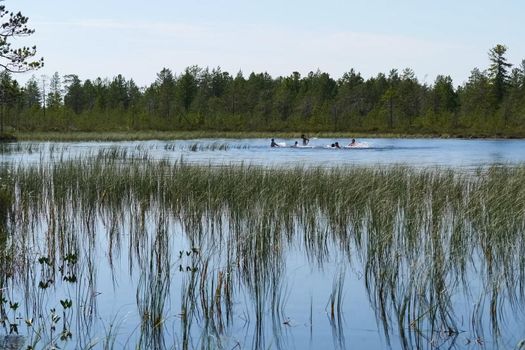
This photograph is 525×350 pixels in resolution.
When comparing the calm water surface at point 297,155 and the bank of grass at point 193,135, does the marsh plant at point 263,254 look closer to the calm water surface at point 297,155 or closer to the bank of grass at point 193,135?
the calm water surface at point 297,155

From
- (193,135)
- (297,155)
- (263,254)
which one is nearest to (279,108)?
(193,135)

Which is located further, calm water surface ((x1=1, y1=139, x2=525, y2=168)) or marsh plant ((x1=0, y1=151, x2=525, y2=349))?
calm water surface ((x1=1, y1=139, x2=525, y2=168))

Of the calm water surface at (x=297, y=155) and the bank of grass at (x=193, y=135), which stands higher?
the bank of grass at (x=193, y=135)

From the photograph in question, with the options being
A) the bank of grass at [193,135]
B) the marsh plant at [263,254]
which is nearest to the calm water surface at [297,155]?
the marsh plant at [263,254]

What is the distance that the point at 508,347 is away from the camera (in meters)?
6.61

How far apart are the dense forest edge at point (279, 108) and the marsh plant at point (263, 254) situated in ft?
141

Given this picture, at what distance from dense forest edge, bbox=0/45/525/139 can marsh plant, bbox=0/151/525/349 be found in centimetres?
4305

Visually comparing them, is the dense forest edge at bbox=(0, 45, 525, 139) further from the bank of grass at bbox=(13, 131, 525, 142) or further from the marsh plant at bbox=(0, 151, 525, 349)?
the marsh plant at bbox=(0, 151, 525, 349)

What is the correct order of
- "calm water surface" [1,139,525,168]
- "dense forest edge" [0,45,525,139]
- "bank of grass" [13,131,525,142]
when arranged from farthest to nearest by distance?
"dense forest edge" [0,45,525,139], "bank of grass" [13,131,525,142], "calm water surface" [1,139,525,168]

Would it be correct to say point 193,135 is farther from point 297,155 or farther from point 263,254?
point 263,254

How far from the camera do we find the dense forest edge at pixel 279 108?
73.3m

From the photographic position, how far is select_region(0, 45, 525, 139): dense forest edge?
73312 mm

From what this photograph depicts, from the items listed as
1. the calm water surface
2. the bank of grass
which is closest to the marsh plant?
the calm water surface

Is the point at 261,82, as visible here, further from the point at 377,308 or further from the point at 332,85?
the point at 377,308
